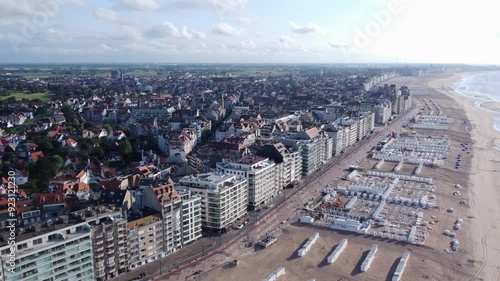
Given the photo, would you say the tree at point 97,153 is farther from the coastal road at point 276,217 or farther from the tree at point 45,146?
the coastal road at point 276,217

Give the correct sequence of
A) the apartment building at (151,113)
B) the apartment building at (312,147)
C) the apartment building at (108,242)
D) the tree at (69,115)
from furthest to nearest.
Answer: the apartment building at (151,113), the tree at (69,115), the apartment building at (312,147), the apartment building at (108,242)

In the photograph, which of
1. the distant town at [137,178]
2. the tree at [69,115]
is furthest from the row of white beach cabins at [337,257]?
the tree at [69,115]

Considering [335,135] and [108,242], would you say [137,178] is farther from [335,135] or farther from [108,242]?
[335,135]

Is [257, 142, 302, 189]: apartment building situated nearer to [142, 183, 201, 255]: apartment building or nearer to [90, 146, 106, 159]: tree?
[142, 183, 201, 255]: apartment building

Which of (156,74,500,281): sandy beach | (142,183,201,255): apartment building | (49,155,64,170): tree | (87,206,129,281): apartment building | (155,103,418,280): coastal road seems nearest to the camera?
(87,206,129,281): apartment building

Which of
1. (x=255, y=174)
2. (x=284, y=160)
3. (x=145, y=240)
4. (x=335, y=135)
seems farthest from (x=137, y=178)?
(x=335, y=135)

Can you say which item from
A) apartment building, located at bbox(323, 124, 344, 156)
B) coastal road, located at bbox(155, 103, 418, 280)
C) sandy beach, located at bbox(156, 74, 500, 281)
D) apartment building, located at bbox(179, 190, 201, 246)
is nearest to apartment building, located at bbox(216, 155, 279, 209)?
coastal road, located at bbox(155, 103, 418, 280)
